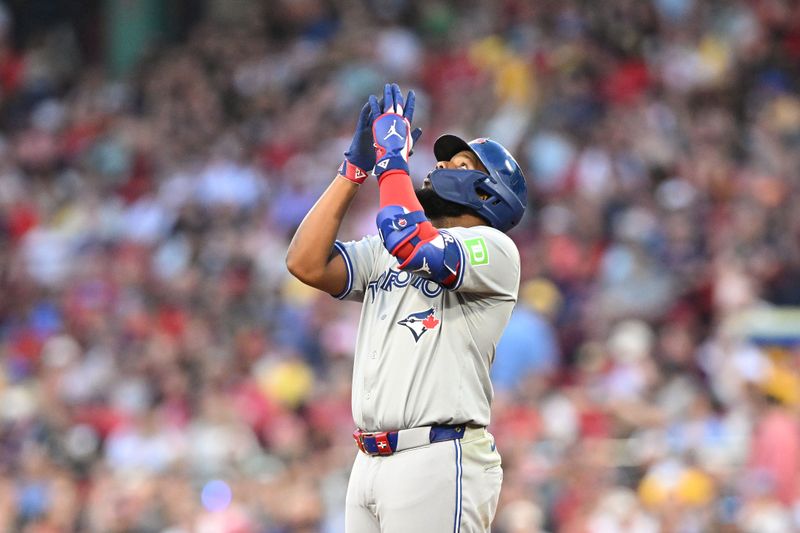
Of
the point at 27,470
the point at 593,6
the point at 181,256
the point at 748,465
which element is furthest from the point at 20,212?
the point at 748,465

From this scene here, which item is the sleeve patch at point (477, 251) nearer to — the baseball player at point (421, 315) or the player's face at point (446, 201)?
the baseball player at point (421, 315)

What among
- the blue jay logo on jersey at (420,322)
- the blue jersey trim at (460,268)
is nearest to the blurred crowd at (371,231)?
the blue jay logo on jersey at (420,322)

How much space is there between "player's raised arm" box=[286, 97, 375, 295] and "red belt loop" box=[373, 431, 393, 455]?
0.51 meters

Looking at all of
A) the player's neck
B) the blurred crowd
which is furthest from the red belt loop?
the blurred crowd

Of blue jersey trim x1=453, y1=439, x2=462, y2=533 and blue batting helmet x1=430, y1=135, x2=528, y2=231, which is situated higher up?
blue batting helmet x1=430, y1=135, x2=528, y2=231

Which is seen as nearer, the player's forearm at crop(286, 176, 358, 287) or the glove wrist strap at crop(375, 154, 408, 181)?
the glove wrist strap at crop(375, 154, 408, 181)

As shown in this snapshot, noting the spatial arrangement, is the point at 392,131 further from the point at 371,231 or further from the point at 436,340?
the point at 371,231

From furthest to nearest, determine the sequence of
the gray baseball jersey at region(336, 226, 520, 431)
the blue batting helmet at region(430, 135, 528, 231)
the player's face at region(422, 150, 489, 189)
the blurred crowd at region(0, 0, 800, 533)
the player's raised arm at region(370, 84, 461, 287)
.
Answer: the blurred crowd at region(0, 0, 800, 533), the player's face at region(422, 150, 489, 189), the blue batting helmet at region(430, 135, 528, 231), the gray baseball jersey at region(336, 226, 520, 431), the player's raised arm at region(370, 84, 461, 287)

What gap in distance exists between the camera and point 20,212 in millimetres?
12781

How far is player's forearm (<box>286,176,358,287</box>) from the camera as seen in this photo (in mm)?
3998

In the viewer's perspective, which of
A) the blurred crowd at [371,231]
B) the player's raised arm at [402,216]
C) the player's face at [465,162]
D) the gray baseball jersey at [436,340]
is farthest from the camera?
the blurred crowd at [371,231]

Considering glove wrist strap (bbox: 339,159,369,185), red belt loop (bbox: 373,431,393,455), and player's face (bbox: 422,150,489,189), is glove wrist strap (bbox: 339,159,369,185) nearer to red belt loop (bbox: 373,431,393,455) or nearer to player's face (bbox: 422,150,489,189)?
player's face (bbox: 422,150,489,189)

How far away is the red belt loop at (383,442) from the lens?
3764mm

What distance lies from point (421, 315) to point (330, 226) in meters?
0.40
